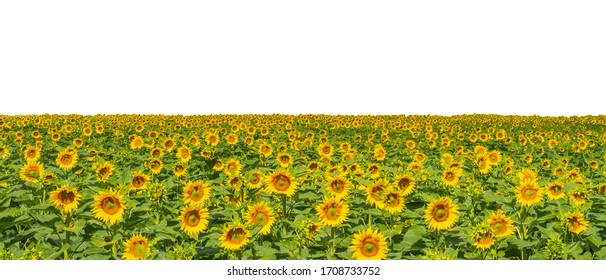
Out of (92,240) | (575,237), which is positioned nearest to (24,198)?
(92,240)

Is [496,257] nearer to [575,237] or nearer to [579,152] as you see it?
[575,237]

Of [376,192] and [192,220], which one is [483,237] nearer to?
[376,192]

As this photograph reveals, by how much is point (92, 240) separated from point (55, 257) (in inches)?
21.3

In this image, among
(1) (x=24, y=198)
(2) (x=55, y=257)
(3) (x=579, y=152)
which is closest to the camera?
(2) (x=55, y=257)

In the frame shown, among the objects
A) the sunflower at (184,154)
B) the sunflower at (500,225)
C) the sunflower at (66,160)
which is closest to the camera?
the sunflower at (500,225)

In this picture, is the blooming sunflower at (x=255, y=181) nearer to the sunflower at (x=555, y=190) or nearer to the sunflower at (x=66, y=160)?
the sunflower at (x=555, y=190)

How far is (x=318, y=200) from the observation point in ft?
24.4

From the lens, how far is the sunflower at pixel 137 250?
4.73m

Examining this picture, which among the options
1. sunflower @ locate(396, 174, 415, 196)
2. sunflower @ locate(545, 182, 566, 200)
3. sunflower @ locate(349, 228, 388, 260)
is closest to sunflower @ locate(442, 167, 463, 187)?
sunflower @ locate(396, 174, 415, 196)

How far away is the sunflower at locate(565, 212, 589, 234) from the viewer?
5.50 meters

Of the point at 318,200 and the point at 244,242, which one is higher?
the point at 318,200

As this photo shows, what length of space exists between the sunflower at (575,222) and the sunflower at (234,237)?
312cm

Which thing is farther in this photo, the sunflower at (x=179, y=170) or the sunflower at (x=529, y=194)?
the sunflower at (x=179, y=170)

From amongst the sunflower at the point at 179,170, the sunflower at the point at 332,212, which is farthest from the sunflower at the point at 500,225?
the sunflower at the point at 179,170
